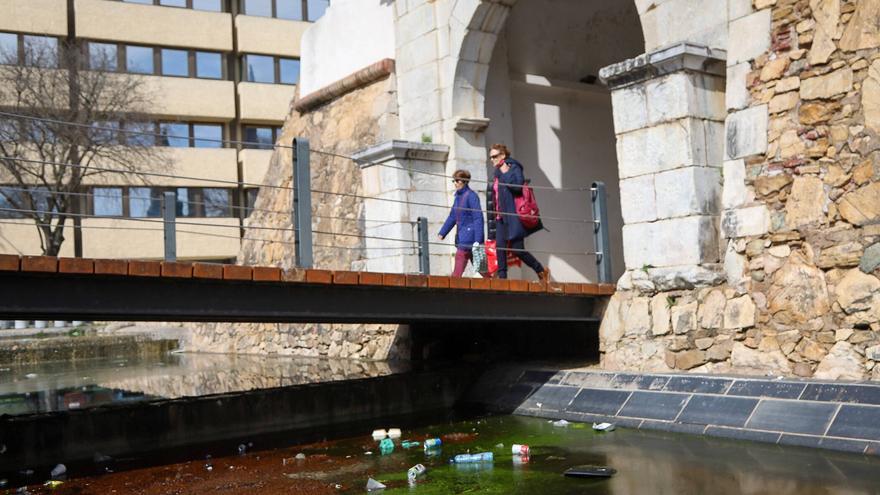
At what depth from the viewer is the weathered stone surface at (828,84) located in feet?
24.8

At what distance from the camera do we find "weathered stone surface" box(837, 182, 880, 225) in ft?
23.9

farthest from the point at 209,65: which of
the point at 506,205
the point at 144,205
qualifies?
the point at 506,205

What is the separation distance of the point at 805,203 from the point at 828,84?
891mm

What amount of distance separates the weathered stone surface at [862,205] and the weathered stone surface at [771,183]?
0.49 meters

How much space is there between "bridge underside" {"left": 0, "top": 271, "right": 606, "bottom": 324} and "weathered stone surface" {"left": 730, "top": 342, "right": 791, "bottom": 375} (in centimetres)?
162

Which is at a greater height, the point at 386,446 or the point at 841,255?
the point at 841,255

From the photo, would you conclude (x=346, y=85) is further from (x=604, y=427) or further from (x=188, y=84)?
(x=188, y=84)


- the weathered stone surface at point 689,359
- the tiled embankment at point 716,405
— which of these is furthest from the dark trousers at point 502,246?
the weathered stone surface at point 689,359

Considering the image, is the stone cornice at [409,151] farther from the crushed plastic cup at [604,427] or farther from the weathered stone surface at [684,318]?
the crushed plastic cup at [604,427]

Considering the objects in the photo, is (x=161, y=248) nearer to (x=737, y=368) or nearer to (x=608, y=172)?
(x=608, y=172)

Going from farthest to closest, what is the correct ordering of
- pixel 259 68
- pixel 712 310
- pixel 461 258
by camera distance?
pixel 259 68, pixel 461 258, pixel 712 310

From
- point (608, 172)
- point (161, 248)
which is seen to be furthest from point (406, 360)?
point (161, 248)

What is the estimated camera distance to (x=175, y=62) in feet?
112

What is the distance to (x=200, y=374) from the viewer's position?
13258mm
